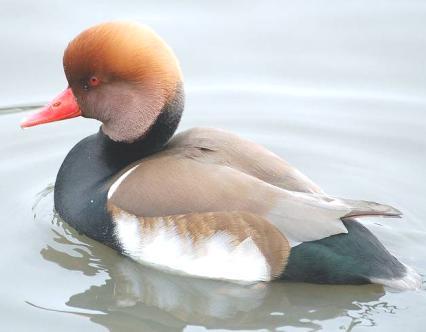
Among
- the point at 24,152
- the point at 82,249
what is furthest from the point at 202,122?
the point at 82,249

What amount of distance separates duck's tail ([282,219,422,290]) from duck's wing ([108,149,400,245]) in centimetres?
7

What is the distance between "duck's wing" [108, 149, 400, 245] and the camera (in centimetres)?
568

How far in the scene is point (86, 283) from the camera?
235 inches

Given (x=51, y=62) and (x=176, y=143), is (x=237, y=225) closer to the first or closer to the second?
(x=176, y=143)

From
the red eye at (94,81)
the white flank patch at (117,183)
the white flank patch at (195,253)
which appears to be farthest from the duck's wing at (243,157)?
the red eye at (94,81)

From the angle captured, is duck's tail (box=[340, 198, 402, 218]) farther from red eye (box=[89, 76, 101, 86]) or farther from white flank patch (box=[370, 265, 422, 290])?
red eye (box=[89, 76, 101, 86])

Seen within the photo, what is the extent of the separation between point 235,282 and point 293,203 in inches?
22.1

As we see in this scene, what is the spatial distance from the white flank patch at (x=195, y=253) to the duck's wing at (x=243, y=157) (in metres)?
0.41

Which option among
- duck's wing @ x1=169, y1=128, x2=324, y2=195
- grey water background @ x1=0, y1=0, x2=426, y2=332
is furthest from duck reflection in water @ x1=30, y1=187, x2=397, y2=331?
duck's wing @ x1=169, y1=128, x2=324, y2=195

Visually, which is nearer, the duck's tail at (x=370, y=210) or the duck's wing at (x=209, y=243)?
the duck's tail at (x=370, y=210)

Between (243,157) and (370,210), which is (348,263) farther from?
(243,157)

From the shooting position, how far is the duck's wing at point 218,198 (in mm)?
5676

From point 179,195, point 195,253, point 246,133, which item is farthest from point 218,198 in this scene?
point 246,133

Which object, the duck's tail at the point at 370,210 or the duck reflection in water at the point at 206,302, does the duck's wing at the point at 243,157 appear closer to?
the duck's tail at the point at 370,210
